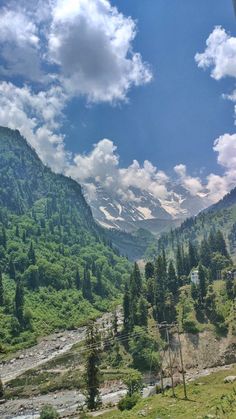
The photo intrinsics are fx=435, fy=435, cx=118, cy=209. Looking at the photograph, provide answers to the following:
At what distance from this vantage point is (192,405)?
5441 cm

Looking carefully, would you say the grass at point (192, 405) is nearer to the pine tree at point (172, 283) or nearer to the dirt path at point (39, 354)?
the dirt path at point (39, 354)

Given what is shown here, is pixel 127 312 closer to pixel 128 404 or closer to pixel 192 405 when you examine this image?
pixel 128 404

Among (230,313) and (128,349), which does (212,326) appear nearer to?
(230,313)

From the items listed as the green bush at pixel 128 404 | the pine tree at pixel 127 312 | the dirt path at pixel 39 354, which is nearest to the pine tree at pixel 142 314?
the pine tree at pixel 127 312

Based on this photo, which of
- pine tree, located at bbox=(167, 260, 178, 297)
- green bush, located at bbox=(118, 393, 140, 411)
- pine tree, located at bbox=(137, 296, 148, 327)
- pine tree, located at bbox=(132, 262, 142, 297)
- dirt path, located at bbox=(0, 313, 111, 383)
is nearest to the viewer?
green bush, located at bbox=(118, 393, 140, 411)

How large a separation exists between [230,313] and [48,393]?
66.8 metres

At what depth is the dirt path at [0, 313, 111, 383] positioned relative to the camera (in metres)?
150

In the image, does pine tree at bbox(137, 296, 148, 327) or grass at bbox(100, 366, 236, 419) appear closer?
grass at bbox(100, 366, 236, 419)

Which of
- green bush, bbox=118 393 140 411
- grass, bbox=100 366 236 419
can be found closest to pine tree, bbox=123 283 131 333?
grass, bbox=100 366 236 419

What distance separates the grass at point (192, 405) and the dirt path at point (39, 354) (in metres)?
89.3

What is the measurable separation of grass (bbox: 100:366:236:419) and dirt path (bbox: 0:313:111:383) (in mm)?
89328

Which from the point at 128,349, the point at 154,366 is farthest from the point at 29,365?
the point at 154,366

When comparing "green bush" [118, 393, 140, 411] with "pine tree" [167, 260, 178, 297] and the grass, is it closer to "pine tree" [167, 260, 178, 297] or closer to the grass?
the grass

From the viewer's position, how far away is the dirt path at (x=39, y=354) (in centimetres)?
15001
